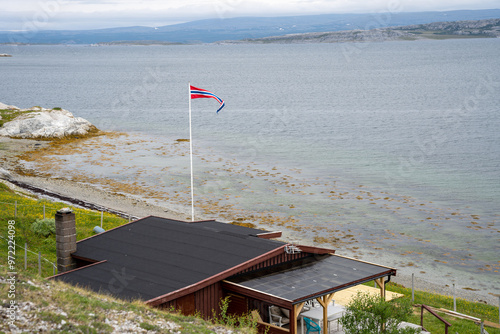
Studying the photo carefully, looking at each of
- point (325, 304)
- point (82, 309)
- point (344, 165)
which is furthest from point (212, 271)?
point (344, 165)

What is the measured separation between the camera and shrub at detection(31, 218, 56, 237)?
28.2m

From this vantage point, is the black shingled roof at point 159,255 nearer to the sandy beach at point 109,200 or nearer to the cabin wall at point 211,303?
the cabin wall at point 211,303

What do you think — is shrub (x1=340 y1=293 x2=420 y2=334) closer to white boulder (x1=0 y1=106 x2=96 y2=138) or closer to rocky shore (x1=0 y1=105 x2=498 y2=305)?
rocky shore (x1=0 y1=105 x2=498 y2=305)

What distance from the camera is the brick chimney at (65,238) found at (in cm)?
1917

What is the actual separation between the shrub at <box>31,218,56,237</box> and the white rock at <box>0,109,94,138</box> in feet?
137

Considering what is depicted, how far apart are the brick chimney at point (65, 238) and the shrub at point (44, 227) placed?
907cm

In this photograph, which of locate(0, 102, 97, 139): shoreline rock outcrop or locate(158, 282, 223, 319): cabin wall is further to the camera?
locate(0, 102, 97, 139): shoreline rock outcrop

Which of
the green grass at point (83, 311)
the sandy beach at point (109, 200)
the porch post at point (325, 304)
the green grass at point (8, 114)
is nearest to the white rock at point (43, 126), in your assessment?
the green grass at point (8, 114)

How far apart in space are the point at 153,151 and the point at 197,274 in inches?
1881

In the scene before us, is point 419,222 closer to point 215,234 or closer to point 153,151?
point 215,234

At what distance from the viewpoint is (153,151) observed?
63719mm

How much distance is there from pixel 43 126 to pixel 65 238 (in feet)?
174

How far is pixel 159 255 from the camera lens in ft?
61.9

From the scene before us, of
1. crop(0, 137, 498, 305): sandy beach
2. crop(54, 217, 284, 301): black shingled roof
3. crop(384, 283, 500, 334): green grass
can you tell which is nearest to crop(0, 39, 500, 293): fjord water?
crop(0, 137, 498, 305): sandy beach
